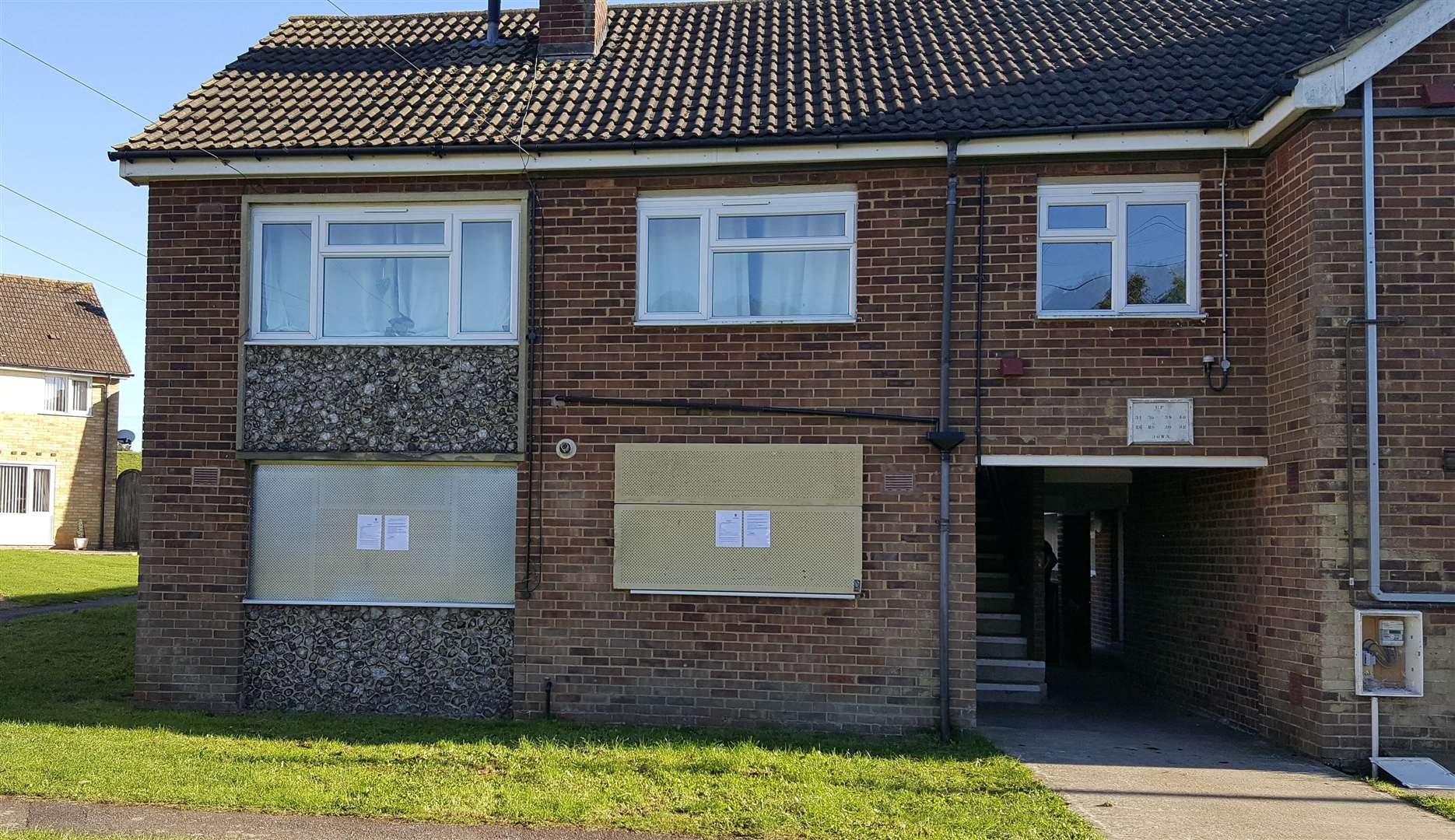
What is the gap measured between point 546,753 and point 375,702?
262 centimetres

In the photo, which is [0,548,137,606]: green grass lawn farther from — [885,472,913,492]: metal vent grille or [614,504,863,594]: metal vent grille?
[885,472,913,492]: metal vent grille

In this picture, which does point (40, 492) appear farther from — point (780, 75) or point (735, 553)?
point (735, 553)

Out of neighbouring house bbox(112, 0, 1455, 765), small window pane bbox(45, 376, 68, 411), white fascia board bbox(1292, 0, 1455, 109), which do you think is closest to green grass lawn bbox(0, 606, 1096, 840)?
neighbouring house bbox(112, 0, 1455, 765)

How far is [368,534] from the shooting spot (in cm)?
1052

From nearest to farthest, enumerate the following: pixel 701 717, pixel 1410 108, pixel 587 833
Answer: pixel 587 833 < pixel 1410 108 < pixel 701 717

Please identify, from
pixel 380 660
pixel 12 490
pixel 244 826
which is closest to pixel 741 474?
pixel 380 660

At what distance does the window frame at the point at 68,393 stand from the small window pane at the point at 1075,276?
103 ft

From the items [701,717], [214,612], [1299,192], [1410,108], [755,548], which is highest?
[1410,108]

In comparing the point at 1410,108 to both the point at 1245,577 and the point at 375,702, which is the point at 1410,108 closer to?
the point at 1245,577

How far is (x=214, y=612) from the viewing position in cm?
1045

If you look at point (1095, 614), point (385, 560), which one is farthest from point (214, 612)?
point (1095, 614)

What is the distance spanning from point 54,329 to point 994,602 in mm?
31816

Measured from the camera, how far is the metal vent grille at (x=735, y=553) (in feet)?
32.5

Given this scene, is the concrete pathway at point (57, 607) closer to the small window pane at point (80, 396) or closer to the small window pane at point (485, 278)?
the small window pane at point (485, 278)
